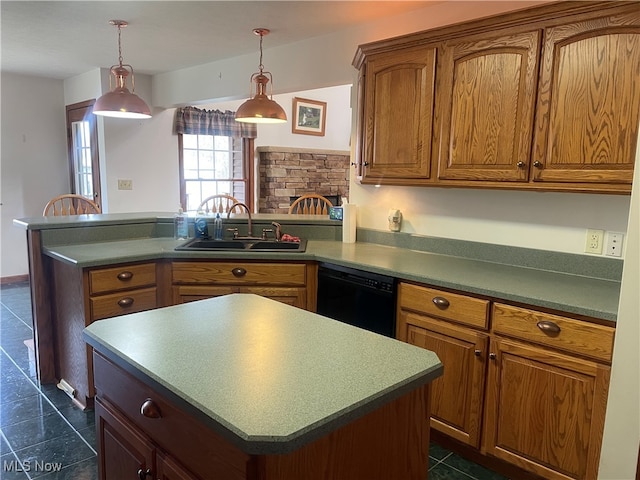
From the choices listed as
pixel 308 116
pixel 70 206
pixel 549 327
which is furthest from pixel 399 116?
pixel 308 116

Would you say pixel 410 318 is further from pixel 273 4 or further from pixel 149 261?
pixel 273 4

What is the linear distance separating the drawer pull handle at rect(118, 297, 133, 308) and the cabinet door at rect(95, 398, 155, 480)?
4.14 ft

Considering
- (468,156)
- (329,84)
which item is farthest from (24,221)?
(468,156)

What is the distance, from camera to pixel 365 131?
274cm

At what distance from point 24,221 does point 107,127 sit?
7.63 feet

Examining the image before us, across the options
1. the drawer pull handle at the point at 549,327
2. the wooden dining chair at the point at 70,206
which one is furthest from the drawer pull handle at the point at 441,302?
the wooden dining chair at the point at 70,206

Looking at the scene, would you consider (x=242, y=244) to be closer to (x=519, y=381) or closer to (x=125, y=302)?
(x=125, y=302)

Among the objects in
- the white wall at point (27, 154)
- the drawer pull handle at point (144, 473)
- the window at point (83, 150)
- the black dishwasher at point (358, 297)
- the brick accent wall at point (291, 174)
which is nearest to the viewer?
the drawer pull handle at point (144, 473)

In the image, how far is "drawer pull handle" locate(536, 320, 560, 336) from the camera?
5.91ft

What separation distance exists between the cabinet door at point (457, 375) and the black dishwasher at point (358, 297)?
14cm

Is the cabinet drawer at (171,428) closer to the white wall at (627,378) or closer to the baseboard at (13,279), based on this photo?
the white wall at (627,378)

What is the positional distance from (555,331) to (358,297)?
100 cm

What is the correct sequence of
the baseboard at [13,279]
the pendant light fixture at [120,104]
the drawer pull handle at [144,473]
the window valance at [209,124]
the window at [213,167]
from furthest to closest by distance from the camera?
the window at [213,167]
the window valance at [209,124]
the baseboard at [13,279]
the pendant light fixture at [120,104]
the drawer pull handle at [144,473]

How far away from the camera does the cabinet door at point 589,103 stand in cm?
181
